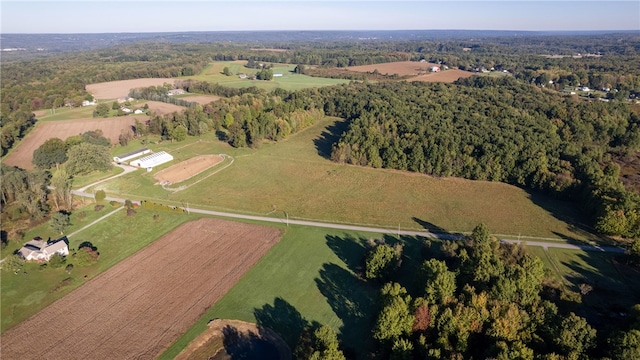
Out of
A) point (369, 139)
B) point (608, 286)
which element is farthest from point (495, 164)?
point (608, 286)

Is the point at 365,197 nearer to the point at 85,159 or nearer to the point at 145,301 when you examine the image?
the point at 145,301

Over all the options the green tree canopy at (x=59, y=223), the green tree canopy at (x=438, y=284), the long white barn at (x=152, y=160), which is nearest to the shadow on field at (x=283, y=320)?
the green tree canopy at (x=438, y=284)

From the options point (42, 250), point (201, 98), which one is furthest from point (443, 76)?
point (42, 250)

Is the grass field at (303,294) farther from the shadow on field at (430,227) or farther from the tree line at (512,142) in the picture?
the tree line at (512,142)

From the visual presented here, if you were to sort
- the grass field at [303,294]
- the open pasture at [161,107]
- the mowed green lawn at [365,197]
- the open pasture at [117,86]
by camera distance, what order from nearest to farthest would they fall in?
the grass field at [303,294]
the mowed green lawn at [365,197]
the open pasture at [161,107]
the open pasture at [117,86]

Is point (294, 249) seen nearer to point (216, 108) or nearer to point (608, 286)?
point (608, 286)

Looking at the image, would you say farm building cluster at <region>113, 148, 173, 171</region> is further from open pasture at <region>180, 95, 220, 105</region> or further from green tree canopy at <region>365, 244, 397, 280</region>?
green tree canopy at <region>365, 244, 397, 280</region>
